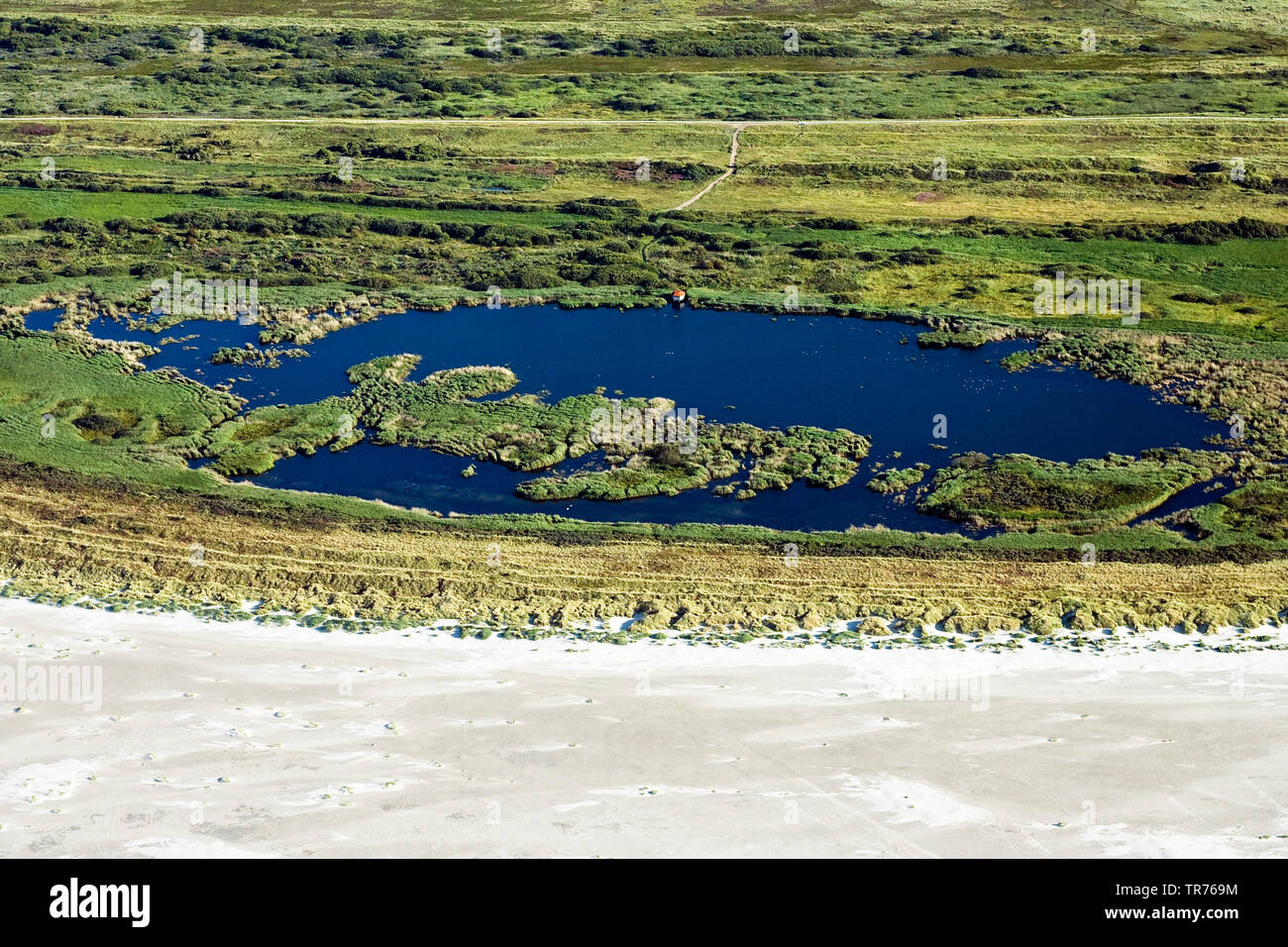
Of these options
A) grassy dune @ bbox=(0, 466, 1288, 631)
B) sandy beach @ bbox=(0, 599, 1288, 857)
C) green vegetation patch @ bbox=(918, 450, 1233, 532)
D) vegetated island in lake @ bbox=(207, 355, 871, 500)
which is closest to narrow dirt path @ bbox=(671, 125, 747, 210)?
vegetated island in lake @ bbox=(207, 355, 871, 500)

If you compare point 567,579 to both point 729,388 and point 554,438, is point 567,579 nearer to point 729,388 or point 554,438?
point 554,438

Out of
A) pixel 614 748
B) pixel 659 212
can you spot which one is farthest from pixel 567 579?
pixel 659 212

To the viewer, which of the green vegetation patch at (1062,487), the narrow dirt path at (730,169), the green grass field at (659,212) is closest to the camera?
the green vegetation patch at (1062,487)

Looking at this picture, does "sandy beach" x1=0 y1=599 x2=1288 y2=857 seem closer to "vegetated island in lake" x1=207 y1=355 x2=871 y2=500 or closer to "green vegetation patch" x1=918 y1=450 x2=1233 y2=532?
"green vegetation patch" x1=918 y1=450 x2=1233 y2=532

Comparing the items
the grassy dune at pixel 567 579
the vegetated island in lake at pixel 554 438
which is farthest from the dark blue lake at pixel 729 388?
the grassy dune at pixel 567 579

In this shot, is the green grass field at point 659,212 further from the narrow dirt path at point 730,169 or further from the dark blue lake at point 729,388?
the dark blue lake at point 729,388

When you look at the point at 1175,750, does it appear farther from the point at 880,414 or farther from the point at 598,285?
the point at 598,285

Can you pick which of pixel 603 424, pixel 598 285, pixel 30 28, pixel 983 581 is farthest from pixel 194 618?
pixel 30 28

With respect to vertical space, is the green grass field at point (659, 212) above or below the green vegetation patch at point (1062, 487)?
above
